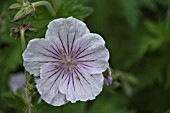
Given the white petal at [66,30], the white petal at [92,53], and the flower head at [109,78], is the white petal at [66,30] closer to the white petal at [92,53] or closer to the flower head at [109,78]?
the white petal at [92,53]

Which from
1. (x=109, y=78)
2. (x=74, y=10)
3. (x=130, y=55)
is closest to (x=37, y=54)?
(x=109, y=78)

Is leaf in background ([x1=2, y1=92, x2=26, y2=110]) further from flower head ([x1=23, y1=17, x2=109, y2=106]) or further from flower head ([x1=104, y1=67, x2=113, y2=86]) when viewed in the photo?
flower head ([x1=104, y1=67, x2=113, y2=86])

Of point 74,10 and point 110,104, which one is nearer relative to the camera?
point 74,10

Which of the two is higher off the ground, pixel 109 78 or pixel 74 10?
pixel 74 10

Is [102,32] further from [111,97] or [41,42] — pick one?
[41,42]

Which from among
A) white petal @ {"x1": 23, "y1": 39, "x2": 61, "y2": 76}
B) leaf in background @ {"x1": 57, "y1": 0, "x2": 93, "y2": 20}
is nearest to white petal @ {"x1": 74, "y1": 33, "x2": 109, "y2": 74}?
white petal @ {"x1": 23, "y1": 39, "x2": 61, "y2": 76}

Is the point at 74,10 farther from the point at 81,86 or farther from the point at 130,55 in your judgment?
the point at 130,55

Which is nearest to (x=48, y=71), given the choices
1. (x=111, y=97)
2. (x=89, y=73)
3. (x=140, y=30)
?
(x=89, y=73)
